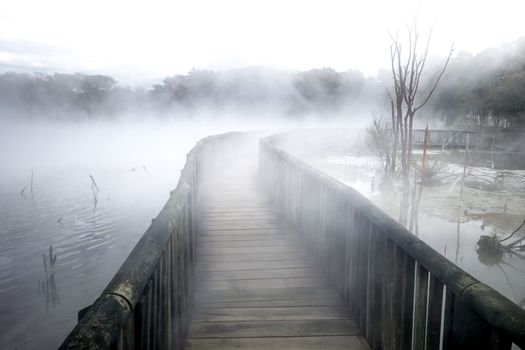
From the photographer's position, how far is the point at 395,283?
2.46 metres

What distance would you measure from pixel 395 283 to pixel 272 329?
3.81 ft

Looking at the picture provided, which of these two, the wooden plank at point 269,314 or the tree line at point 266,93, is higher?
the tree line at point 266,93

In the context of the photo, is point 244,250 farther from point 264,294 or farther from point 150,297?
point 150,297

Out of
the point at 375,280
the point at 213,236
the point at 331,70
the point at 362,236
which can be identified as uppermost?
the point at 331,70

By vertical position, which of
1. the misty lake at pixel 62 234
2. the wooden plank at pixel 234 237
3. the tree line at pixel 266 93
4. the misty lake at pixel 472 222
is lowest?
the misty lake at pixel 62 234

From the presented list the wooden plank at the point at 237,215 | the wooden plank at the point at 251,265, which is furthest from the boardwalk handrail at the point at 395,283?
the wooden plank at the point at 237,215

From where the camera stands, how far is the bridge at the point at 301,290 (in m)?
1.58

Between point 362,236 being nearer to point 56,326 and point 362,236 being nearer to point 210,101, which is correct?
point 56,326

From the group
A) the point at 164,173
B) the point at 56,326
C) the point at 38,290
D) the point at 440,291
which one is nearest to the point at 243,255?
the point at 440,291

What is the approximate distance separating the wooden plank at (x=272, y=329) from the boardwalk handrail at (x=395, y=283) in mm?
167

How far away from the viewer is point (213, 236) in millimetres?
5898

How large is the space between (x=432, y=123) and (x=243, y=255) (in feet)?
164

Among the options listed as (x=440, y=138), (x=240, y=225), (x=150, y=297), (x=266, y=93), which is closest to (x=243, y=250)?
(x=240, y=225)

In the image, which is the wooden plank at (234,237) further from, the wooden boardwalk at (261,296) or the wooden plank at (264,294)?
the wooden plank at (264,294)
